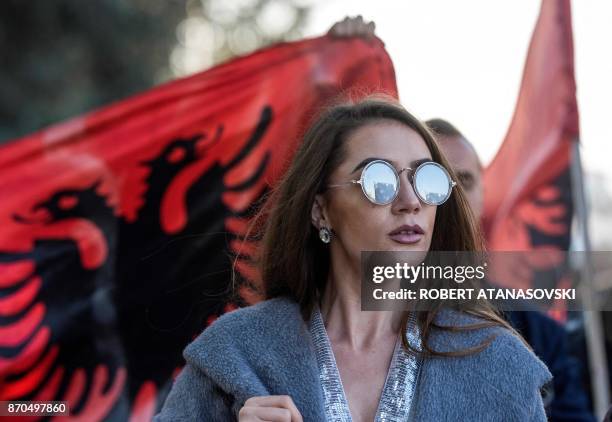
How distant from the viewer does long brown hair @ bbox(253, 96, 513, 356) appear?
107 inches

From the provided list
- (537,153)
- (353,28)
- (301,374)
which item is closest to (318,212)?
(301,374)

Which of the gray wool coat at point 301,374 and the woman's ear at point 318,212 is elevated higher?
the woman's ear at point 318,212

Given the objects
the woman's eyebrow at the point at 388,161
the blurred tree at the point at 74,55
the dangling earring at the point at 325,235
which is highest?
the blurred tree at the point at 74,55

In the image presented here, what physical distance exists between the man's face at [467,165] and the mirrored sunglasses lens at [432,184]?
1.03 metres

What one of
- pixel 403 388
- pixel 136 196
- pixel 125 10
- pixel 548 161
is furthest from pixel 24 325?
pixel 125 10

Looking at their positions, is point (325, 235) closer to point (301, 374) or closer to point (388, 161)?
point (388, 161)

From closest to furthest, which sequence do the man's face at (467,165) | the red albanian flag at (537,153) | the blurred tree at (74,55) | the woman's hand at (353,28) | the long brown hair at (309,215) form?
the long brown hair at (309,215)
the man's face at (467,165)
the woman's hand at (353,28)
the red albanian flag at (537,153)
the blurred tree at (74,55)

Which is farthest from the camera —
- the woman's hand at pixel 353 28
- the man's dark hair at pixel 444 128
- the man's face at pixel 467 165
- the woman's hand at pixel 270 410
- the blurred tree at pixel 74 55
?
the blurred tree at pixel 74 55

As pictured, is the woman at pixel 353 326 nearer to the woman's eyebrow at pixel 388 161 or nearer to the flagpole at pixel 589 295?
the woman's eyebrow at pixel 388 161

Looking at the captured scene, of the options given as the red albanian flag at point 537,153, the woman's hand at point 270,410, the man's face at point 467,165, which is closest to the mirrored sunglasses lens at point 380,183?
the woman's hand at point 270,410

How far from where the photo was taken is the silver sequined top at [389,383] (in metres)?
2.38

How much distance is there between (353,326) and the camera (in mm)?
2639

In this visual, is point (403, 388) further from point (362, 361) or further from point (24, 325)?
point (24, 325)

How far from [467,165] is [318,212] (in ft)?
3.39
